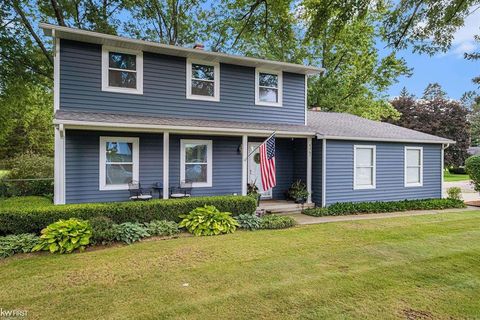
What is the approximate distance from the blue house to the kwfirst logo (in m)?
4.81

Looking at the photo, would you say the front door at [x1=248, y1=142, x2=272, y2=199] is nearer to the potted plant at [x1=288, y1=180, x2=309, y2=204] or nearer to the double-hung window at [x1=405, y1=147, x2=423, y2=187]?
the potted plant at [x1=288, y1=180, x2=309, y2=204]

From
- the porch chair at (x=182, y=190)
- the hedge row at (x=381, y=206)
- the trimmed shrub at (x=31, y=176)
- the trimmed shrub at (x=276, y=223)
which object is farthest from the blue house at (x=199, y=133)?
the trimmed shrub at (x=31, y=176)

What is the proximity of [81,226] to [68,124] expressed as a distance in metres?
2.73

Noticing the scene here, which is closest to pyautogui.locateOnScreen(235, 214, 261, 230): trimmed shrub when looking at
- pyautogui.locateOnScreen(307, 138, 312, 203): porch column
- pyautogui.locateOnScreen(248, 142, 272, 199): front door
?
pyautogui.locateOnScreen(248, 142, 272, 199): front door

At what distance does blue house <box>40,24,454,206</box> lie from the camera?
333 inches

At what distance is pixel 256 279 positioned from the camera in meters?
4.69

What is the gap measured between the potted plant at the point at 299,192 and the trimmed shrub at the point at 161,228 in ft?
15.9

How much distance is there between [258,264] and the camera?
17.6 feet

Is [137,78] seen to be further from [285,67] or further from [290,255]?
[290,255]

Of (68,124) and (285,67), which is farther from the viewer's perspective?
(285,67)

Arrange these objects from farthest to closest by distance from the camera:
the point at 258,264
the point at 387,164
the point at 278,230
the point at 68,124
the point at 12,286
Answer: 1. the point at 387,164
2. the point at 278,230
3. the point at 68,124
4. the point at 258,264
5. the point at 12,286

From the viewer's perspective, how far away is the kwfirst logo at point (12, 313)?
359 cm

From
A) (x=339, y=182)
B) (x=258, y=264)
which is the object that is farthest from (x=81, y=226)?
(x=339, y=182)

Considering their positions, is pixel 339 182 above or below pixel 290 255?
above
